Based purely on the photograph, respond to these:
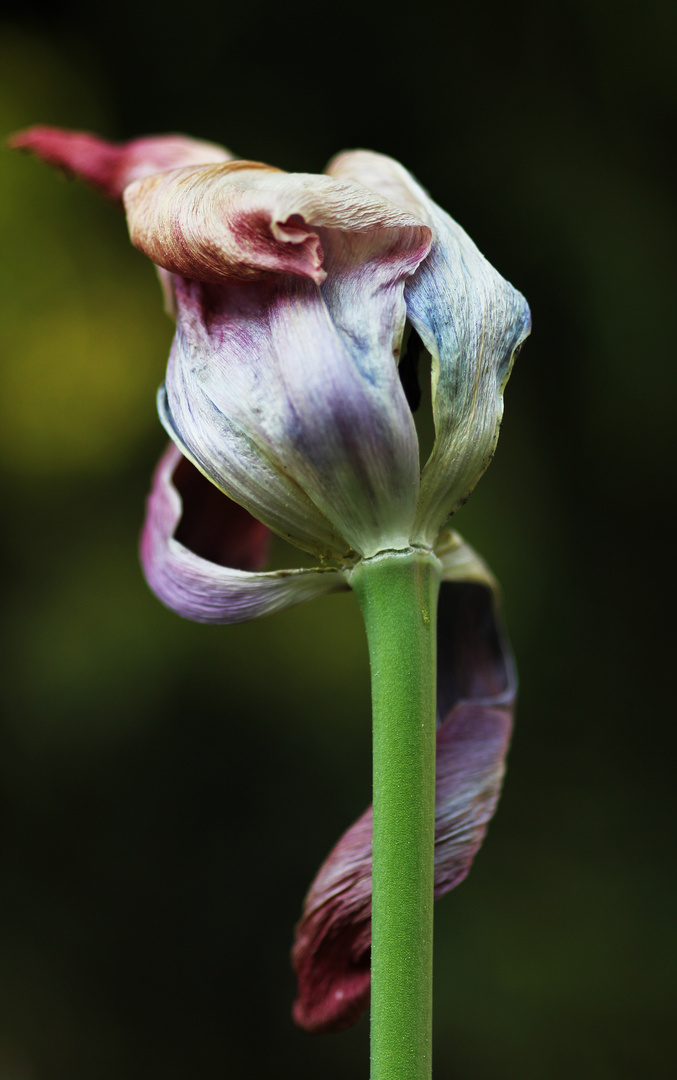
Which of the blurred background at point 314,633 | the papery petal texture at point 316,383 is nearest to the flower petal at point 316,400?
the papery petal texture at point 316,383

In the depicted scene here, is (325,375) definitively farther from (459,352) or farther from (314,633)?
(314,633)

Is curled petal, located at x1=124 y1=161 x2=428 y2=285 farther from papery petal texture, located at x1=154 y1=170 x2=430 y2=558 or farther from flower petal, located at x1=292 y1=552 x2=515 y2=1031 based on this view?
flower petal, located at x1=292 y1=552 x2=515 y2=1031

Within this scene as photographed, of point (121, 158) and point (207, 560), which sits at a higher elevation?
point (121, 158)

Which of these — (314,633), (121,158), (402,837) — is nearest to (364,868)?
(402,837)

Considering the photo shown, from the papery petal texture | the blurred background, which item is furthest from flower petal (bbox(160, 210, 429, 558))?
the blurred background

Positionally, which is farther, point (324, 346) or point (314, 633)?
point (314, 633)

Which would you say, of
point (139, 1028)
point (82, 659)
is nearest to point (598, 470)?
point (82, 659)

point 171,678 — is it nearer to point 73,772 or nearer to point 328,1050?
point 73,772
